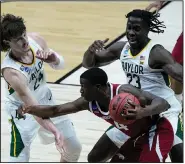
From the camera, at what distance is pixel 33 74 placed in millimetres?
5883

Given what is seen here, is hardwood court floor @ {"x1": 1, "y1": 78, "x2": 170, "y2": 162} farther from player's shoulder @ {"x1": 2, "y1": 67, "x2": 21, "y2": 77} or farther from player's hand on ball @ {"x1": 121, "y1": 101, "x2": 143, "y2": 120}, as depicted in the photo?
player's hand on ball @ {"x1": 121, "y1": 101, "x2": 143, "y2": 120}

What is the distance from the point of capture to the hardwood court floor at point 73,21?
10.4 metres

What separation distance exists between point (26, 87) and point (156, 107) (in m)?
1.20

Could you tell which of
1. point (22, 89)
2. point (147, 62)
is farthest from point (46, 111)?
point (147, 62)

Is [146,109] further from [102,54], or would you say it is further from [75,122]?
[75,122]

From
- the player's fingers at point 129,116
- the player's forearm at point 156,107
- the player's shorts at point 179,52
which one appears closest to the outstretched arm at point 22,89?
the player's fingers at point 129,116

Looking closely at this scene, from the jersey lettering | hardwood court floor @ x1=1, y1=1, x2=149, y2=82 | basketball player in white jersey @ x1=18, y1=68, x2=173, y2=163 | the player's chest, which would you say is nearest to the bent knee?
basketball player in white jersey @ x1=18, y1=68, x2=173, y2=163

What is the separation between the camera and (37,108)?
5496 millimetres

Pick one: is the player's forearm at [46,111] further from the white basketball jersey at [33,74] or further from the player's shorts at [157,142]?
the player's shorts at [157,142]

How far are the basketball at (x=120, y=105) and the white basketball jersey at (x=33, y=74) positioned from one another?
3.40 feet

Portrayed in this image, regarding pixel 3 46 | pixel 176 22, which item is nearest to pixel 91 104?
pixel 3 46

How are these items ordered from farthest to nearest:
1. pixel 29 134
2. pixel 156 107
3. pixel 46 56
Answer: pixel 29 134
pixel 46 56
pixel 156 107

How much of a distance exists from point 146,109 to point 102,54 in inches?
40.5

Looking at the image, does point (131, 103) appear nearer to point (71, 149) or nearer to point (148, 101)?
point (148, 101)
